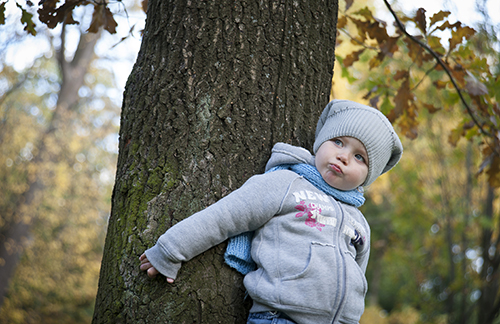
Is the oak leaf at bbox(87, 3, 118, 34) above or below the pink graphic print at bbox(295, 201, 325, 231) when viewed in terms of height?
above

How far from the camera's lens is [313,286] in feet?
4.85

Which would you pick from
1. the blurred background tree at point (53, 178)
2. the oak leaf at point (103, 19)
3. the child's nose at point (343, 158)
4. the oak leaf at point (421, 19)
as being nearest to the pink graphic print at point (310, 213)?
the child's nose at point (343, 158)

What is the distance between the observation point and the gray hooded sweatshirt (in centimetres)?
147

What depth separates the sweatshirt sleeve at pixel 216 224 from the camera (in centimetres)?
148

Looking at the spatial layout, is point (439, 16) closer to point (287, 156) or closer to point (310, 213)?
point (287, 156)

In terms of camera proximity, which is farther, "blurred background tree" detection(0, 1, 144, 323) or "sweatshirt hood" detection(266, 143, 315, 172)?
"blurred background tree" detection(0, 1, 144, 323)

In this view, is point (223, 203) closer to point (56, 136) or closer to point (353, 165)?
point (353, 165)

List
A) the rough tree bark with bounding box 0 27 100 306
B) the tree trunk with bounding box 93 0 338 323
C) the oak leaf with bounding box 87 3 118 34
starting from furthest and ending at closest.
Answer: the rough tree bark with bounding box 0 27 100 306, the oak leaf with bounding box 87 3 118 34, the tree trunk with bounding box 93 0 338 323

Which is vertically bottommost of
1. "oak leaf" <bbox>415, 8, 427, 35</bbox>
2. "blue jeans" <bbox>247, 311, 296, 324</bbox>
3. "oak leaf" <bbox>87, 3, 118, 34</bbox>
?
"blue jeans" <bbox>247, 311, 296, 324</bbox>

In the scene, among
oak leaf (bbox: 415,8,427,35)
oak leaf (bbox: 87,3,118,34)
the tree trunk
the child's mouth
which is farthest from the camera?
oak leaf (bbox: 87,3,118,34)

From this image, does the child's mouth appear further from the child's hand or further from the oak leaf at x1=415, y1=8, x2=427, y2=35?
the oak leaf at x1=415, y1=8, x2=427, y2=35

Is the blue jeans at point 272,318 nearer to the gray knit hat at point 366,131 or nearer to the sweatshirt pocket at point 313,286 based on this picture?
the sweatshirt pocket at point 313,286

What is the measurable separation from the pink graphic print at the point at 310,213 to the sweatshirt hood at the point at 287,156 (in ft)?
0.68

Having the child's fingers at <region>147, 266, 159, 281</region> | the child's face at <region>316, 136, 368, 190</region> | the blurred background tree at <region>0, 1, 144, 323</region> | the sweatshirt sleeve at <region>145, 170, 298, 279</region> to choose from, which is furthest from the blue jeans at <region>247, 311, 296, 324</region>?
the blurred background tree at <region>0, 1, 144, 323</region>
